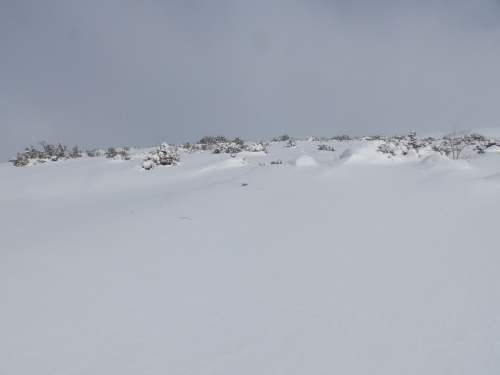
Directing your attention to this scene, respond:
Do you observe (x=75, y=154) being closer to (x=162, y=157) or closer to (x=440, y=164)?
(x=162, y=157)

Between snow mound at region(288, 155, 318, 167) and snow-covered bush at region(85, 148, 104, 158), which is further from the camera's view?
snow-covered bush at region(85, 148, 104, 158)

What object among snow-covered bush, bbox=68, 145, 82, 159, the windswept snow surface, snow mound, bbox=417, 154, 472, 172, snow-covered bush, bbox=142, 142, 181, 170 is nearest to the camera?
the windswept snow surface

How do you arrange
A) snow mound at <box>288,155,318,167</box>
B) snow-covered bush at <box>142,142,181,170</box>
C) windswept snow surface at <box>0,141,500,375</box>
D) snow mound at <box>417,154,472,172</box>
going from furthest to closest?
snow-covered bush at <box>142,142,181,170</box>
snow mound at <box>288,155,318,167</box>
snow mound at <box>417,154,472,172</box>
windswept snow surface at <box>0,141,500,375</box>

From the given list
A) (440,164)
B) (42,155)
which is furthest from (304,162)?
(42,155)

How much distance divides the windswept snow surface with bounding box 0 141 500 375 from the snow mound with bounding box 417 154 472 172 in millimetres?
402

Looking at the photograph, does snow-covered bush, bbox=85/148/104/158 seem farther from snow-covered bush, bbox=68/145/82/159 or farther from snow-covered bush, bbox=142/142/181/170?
snow-covered bush, bbox=142/142/181/170

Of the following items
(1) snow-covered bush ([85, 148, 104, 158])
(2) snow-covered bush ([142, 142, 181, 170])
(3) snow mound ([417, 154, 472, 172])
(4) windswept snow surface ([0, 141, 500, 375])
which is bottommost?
(4) windswept snow surface ([0, 141, 500, 375])

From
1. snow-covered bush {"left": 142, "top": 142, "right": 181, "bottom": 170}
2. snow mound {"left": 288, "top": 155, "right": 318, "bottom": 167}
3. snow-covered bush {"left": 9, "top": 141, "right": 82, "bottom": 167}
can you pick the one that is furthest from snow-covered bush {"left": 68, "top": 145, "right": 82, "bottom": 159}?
snow mound {"left": 288, "top": 155, "right": 318, "bottom": 167}

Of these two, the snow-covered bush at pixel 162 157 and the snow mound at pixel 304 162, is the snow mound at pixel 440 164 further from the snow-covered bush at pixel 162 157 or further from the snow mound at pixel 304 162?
the snow-covered bush at pixel 162 157

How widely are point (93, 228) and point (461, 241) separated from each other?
13.9 feet

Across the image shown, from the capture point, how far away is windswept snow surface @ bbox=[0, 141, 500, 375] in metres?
1.42

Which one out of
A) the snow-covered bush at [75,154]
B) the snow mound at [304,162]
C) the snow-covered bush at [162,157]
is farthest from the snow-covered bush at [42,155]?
the snow mound at [304,162]

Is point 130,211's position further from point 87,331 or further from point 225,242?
point 87,331

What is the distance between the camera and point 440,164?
15.4 feet
